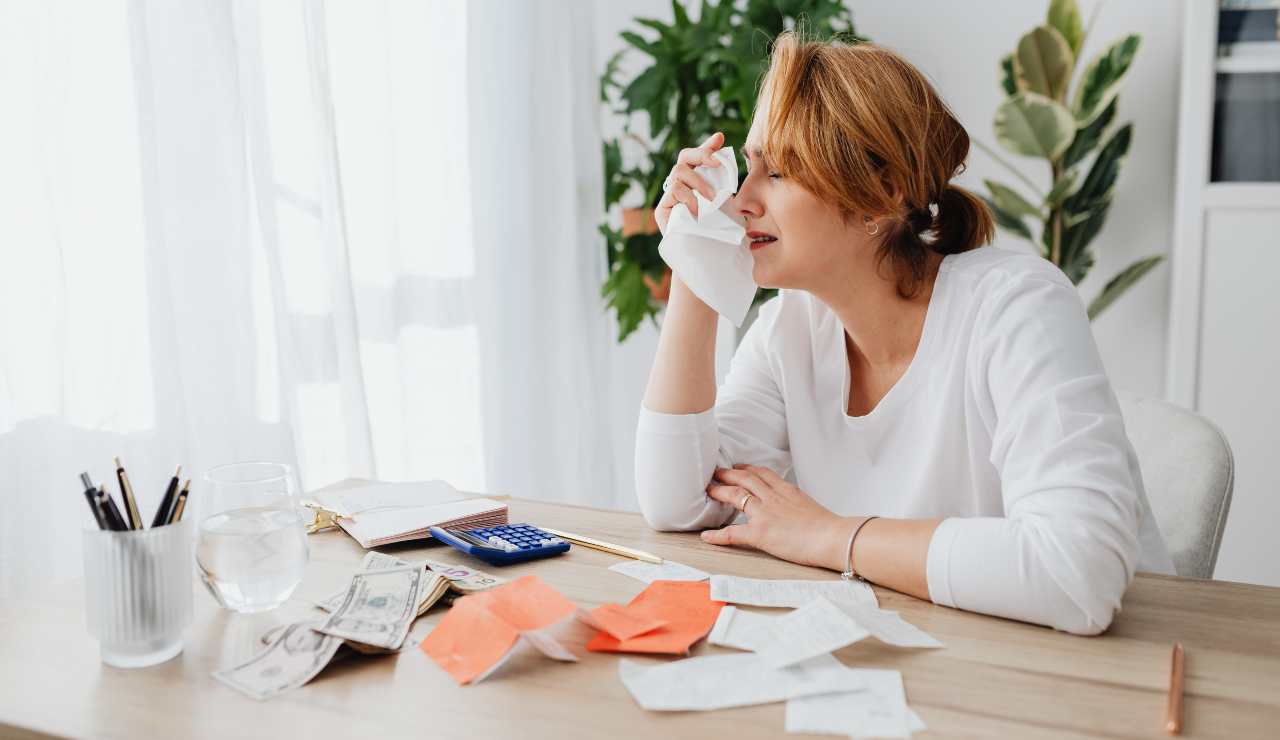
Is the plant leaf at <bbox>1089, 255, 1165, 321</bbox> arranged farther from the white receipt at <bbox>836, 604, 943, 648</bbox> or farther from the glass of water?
the glass of water

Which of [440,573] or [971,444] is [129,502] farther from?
[971,444]

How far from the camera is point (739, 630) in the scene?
0.99 meters

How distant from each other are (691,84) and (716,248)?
153cm

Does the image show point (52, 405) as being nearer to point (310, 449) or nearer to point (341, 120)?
point (310, 449)

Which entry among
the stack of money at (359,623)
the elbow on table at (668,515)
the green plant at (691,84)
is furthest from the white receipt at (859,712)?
the green plant at (691,84)

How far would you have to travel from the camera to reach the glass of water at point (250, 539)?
3.26ft

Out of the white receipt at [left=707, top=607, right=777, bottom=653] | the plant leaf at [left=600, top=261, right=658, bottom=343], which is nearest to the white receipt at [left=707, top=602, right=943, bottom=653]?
the white receipt at [left=707, top=607, right=777, bottom=653]

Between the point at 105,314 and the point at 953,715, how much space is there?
140cm

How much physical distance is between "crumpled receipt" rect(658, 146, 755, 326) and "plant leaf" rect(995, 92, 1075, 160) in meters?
1.68

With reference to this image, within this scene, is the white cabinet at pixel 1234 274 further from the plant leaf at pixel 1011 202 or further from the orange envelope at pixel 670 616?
the orange envelope at pixel 670 616

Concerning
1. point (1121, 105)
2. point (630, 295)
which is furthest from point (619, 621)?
point (1121, 105)

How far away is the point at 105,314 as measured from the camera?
5.32ft

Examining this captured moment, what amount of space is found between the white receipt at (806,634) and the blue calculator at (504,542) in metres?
0.33

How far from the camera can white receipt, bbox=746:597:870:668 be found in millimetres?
916
